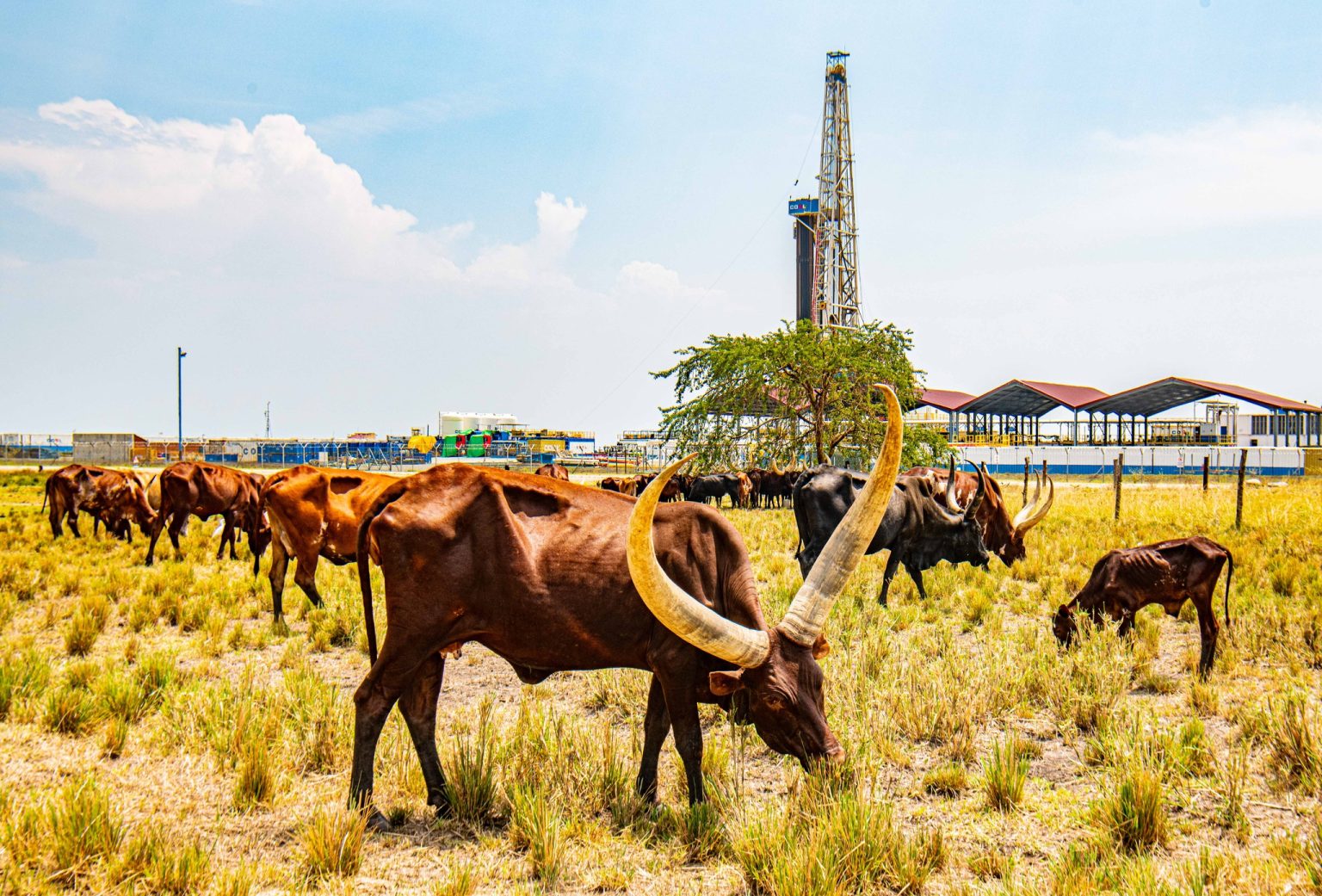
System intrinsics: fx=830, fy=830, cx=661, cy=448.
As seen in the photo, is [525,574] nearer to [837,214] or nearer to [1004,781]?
[1004,781]

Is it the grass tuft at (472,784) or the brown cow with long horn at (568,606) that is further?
the grass tuft at (472,784)

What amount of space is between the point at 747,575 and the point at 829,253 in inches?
2077

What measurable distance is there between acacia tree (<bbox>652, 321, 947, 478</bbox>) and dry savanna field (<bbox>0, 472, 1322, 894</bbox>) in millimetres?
18885

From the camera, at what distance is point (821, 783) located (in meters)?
3.81

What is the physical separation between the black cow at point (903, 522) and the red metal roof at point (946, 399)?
4885 centimetres

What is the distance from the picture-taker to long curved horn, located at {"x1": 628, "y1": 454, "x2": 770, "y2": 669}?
11.2ft

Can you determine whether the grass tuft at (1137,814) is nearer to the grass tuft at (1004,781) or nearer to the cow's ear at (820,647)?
the grass tuft at (1004,781)

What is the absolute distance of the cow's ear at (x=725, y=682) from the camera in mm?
3703

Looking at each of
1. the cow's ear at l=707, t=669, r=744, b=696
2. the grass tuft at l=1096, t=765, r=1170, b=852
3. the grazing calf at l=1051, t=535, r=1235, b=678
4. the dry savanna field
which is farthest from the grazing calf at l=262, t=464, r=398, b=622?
the grass tuft at l=1096, t=765, r=1170, b=852

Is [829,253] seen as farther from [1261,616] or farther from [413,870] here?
[413,870]

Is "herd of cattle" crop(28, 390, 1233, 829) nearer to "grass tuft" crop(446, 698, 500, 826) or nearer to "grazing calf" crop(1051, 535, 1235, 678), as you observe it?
"grass tuft" crop(446, 698, 500, 826)

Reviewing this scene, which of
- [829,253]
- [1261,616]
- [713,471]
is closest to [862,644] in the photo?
[1261,616]

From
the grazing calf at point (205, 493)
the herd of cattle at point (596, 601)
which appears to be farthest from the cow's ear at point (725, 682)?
the grazing calf at point (205, 493)

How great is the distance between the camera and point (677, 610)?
11.6ft
